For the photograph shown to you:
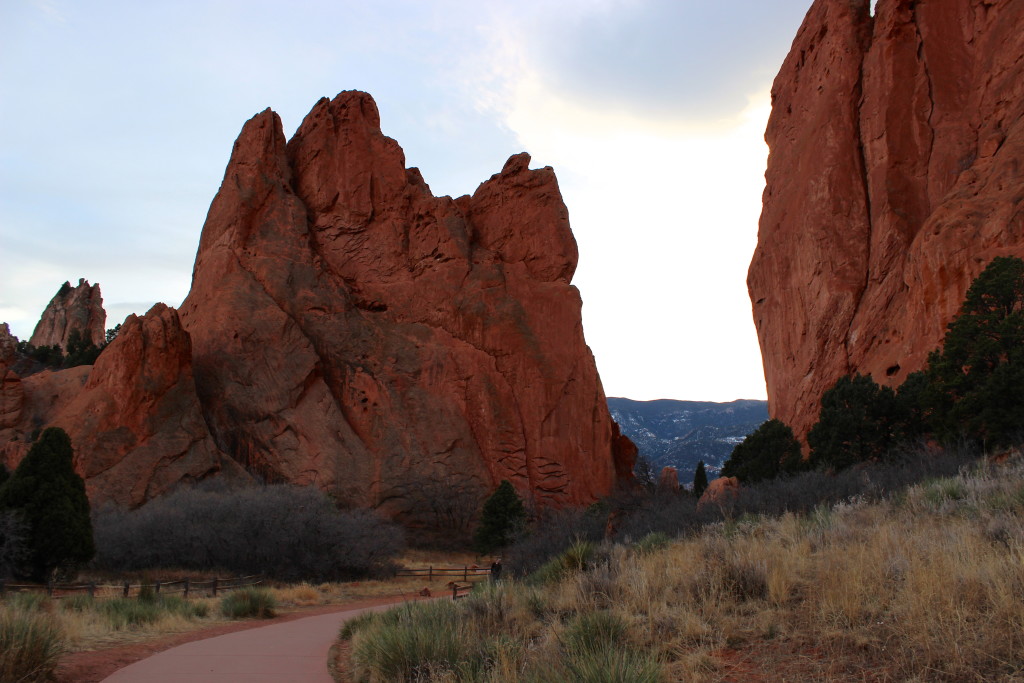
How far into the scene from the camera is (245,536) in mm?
26625

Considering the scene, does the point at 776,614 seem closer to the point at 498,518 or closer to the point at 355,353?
the point at 498,518

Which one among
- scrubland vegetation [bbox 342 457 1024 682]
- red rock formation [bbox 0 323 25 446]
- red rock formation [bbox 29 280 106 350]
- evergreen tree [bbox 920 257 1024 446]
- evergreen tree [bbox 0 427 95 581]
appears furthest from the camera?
red rock formation [bbox 29 280 106 350]

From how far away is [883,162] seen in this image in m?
37.4

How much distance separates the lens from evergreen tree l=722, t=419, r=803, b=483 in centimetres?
3303

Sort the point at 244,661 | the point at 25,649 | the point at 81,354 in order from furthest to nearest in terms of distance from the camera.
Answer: the point at 81,354 < the point at 244,661 < the point at 25,649

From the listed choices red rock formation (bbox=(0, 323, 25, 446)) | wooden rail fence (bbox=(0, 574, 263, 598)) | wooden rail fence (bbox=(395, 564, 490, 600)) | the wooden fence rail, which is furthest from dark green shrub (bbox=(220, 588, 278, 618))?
red rock formation (bbox=(0, 323, 25, 446))

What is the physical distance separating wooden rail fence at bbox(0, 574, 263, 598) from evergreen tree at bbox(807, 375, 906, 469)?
2079 cm

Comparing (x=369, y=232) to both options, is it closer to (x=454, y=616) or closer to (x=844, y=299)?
(x=844, y=299)

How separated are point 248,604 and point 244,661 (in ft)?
26.8

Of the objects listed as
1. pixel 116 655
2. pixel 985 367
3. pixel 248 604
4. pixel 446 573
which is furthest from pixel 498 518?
pixel 116 655

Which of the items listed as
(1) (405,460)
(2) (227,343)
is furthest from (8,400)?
(1) (405,460)

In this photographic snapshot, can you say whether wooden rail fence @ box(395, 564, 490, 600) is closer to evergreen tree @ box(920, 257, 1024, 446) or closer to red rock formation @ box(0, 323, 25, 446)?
evergreen tree @ box(920, 257, 1024, 446)

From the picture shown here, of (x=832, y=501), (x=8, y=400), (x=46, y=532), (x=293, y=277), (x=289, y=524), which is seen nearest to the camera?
(x=832, y=501)

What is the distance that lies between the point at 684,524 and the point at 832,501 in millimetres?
2826
